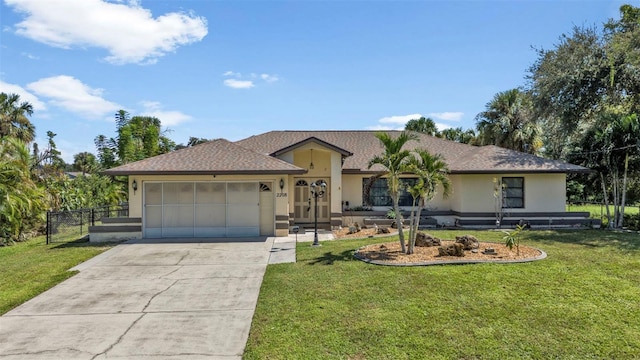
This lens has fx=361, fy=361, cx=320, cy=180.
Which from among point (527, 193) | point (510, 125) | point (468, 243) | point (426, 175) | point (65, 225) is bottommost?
point (468, 243)

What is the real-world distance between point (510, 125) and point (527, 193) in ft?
36.5

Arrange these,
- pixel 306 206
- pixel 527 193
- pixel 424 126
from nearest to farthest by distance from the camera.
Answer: pixel 527 193 → pixel 306 206 → pixel 424 126

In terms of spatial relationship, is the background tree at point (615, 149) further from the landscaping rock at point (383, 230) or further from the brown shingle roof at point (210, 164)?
the brown shingle roof at point (210, 164)

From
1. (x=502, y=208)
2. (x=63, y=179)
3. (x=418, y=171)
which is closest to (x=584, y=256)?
(x=418, y=171)

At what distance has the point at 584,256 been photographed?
9.95 metres

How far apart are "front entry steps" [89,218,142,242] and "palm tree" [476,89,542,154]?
2446 cm

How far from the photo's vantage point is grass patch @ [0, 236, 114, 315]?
776 centimetres

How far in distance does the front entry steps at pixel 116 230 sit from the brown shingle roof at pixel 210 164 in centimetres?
205

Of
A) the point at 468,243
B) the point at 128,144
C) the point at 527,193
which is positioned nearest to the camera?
the point at 468,243

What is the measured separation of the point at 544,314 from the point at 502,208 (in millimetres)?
12420

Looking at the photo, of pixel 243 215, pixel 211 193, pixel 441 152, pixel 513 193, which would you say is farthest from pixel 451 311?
pixel 441 152

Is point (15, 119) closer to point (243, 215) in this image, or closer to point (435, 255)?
point (243, 215)

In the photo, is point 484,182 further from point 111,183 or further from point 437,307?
point 111,183

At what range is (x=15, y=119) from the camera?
26.7 m
